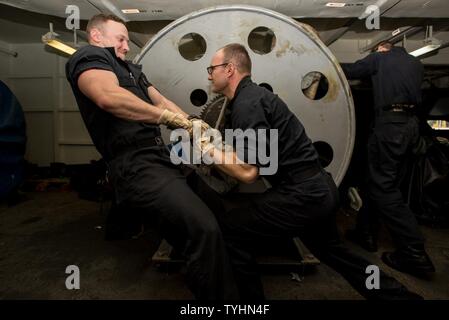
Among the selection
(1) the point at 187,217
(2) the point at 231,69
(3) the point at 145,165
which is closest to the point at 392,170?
(2) the point at 231,69

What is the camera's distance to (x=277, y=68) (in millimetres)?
2057

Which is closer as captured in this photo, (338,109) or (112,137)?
(112,137)

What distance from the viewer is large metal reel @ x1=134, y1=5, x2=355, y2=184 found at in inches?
79.8

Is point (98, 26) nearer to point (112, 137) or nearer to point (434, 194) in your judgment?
point (112, 137)

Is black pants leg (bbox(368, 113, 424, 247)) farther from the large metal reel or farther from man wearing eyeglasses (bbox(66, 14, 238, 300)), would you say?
man wearing eyeglasses (bbox(66, 14, 238, 300))

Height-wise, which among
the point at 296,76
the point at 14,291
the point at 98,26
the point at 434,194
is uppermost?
the point at 98,26

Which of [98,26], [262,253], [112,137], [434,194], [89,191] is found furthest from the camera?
[89,191]

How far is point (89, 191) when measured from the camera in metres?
4.10

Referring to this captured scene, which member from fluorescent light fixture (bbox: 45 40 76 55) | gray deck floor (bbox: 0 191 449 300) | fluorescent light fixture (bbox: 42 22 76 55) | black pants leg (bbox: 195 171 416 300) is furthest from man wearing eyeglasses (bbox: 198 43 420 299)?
fluorescent light fixture (bbox: 45 40 76 55)

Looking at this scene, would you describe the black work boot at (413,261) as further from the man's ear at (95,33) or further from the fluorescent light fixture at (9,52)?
the fluorescent light fixture at (9,52)

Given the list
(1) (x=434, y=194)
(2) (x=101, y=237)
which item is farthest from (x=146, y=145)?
(1) (x=434, y=194)

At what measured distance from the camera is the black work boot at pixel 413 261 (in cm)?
201

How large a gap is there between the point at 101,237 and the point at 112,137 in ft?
5.34

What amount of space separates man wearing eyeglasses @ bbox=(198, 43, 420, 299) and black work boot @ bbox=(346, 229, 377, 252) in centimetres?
93
